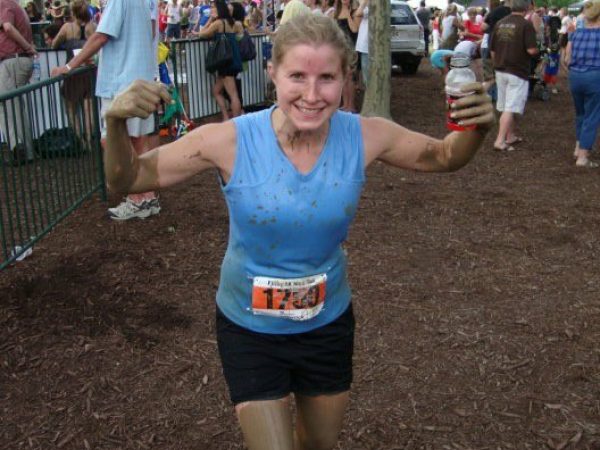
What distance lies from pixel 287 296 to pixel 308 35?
2.61 ft

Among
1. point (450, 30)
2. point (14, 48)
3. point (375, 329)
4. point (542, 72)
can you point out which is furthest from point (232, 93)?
point (450, 30)

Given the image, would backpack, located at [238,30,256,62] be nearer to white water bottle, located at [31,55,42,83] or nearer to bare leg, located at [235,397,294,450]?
white water bottle, located at [31,55,42,83]

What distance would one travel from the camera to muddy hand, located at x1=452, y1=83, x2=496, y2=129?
2.25 meters

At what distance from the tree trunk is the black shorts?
7.65m

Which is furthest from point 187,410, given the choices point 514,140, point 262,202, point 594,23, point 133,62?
point 514,140

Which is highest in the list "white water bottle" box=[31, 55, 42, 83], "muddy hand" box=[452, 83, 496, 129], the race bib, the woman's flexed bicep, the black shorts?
"muddy hand" box=[452, 83, 496, 129]

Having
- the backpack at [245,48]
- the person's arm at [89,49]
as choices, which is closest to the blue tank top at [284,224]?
the person's arm at [89,49]

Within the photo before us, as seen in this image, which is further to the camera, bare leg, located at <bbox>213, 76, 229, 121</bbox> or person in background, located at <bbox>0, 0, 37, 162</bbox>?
bare leg, located at <bbox>213, 76, 229, 121</bbox>

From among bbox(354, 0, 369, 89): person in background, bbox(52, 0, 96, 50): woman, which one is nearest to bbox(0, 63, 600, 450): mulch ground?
bbox(52, 0, 96, 50): woman

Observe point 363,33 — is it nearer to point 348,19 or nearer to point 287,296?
point 348,19

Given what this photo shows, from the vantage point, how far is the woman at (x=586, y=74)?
25.6 feet

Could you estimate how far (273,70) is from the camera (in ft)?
7.22

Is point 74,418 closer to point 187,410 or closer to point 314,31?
point 187,410

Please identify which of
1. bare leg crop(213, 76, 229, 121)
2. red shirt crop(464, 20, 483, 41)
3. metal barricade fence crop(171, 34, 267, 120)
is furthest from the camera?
red shirt crop(464, 20, 483, 41)
